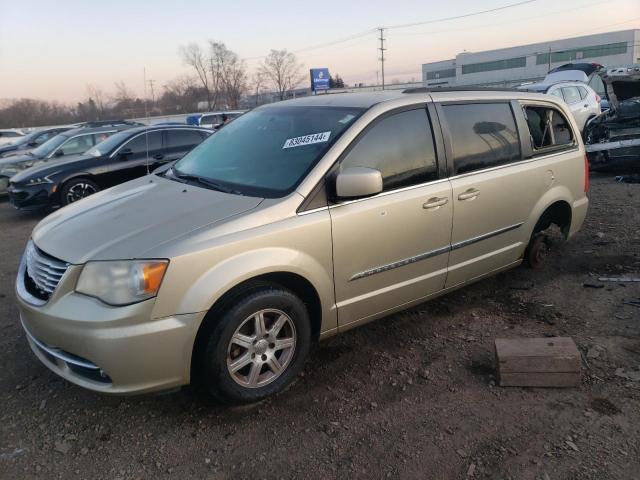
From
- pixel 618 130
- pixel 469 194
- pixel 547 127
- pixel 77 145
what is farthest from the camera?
pixel 77 145

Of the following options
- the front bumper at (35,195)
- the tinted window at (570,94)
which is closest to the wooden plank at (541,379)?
the front bumper at (35,195)

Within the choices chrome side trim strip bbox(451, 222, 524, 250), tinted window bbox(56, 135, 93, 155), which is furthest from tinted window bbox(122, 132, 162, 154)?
chrome side trim strip bbox(451, 222, 524, 250)

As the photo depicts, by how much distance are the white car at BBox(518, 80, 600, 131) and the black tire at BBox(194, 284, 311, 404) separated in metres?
11.9

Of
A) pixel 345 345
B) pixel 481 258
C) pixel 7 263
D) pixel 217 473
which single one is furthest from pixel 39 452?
pixel 7 263

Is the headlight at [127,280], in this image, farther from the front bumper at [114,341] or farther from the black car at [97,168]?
the black car at [97,168]

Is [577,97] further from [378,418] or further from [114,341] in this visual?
[114,341]

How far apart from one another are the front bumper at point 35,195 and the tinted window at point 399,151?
7.16 m

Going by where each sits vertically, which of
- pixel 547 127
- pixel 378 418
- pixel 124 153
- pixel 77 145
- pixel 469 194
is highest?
pixel 547 127

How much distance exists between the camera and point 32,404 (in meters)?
3.07

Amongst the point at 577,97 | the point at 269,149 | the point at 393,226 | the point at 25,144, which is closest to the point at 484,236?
the point at 393,226

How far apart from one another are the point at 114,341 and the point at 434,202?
229 cm

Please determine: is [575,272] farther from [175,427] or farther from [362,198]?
[175,427]

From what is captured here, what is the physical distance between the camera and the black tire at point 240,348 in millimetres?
2691

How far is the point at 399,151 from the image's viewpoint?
137 inches
